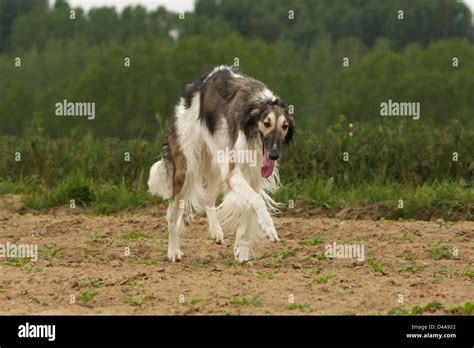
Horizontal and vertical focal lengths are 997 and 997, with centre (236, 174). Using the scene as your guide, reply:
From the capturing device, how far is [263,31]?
10981cm

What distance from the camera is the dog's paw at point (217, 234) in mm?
11945

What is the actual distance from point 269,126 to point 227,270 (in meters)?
1.52

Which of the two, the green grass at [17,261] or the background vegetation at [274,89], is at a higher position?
the background vegetation at [274,89]

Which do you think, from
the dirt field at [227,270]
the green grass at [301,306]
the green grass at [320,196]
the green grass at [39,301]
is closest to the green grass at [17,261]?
the dirt field at [227,270]

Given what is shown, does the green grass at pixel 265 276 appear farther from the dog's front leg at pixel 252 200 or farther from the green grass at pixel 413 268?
the green grass at pixel 413 268

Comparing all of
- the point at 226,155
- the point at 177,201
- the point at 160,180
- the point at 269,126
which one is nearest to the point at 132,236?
the point at 160,180

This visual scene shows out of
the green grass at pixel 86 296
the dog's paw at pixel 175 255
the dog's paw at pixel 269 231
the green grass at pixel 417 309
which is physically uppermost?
the dog's paw at pixel 269 231

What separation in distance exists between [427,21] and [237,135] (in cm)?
9498

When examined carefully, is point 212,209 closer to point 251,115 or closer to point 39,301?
point 251,115

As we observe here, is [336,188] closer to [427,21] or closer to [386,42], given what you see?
[386,42]

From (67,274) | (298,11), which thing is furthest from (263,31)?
(67,274)

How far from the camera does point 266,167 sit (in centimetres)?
1036

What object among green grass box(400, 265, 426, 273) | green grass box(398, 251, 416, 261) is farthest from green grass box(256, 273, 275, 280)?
green grass box(398, 251, 416, 261)

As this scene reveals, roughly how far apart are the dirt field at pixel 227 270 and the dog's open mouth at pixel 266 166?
0.97 m
